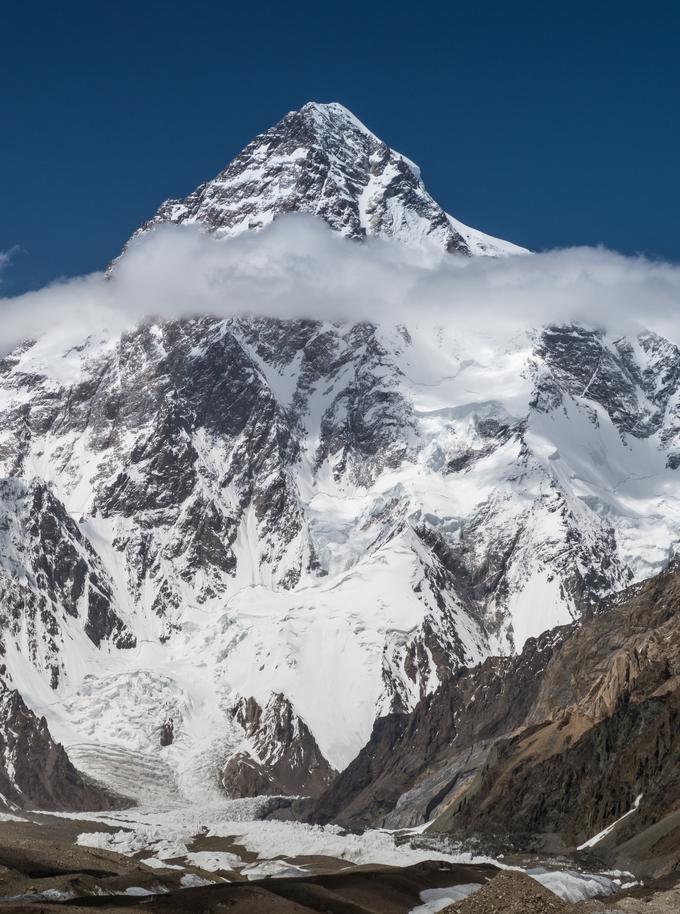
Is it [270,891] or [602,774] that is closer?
[270,891]

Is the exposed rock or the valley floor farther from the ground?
the valley floor

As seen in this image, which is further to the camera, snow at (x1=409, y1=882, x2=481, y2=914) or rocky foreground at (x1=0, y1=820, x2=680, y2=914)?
snow at (x1=409, y1=882, x2=481, y2=914)

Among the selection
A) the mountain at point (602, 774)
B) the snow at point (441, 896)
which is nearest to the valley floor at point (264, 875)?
the snow at point (441, 896)

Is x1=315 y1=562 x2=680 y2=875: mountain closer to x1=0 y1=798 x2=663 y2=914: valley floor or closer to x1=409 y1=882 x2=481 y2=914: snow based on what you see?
x1=0 y1=798 x2=663 y2=914: valley floor

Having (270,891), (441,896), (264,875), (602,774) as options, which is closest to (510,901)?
(270,891)

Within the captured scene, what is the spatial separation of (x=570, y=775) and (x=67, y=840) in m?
62.7

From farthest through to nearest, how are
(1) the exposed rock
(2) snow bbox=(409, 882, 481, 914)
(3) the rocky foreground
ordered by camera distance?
(2) snow bbox=(409, 882, 481, 914), (3) the rocky foreground, (1) the exposed rock

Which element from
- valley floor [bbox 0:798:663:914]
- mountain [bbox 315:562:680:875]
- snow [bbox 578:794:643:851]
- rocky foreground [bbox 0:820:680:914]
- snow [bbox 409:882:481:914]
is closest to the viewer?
rocky foreground [bbox 0:820:680:914]

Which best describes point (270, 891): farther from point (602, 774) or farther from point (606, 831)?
point (602, 774)

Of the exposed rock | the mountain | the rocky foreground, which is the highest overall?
the mountain

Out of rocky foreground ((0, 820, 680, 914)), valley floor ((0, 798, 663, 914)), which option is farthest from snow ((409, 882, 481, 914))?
rocky foreground ((0, 820, 680, 914))

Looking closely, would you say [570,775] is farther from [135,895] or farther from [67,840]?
[135,895]

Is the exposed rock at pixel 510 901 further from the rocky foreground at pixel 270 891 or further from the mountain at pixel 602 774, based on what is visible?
the mountain at pixel 602 774

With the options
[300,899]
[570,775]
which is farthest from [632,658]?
[300,899]
